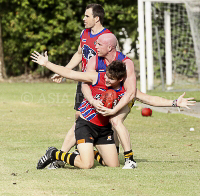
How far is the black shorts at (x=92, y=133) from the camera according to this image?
6023 millimetres

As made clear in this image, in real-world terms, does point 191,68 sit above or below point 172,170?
above

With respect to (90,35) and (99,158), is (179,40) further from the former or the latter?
(99,158)

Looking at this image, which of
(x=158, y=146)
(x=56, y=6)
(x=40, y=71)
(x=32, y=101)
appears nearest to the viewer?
(x=158, y=146)

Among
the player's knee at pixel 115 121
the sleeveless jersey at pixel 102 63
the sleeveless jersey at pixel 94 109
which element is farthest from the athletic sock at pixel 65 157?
the sleeveless jersey at pixel 102 63

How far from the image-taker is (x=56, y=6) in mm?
28438

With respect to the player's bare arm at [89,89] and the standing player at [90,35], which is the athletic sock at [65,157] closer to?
the player's bare arm at [89,89]

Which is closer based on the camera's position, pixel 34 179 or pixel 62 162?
pixel 34 179

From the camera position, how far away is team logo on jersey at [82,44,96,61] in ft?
22.9

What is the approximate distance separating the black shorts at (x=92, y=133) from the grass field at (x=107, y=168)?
1.25 feet

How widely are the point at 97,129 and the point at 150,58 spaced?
589 inches

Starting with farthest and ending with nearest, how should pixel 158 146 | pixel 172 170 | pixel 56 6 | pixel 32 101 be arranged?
pixel 56 6, pixel 32 101, pixel 158 146, pixel 172 170

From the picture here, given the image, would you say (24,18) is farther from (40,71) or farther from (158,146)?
(158,146)

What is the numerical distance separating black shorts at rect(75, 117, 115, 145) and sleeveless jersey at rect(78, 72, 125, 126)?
0.22ft

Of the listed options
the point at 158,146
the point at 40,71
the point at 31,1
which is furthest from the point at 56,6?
the point at 158,146
